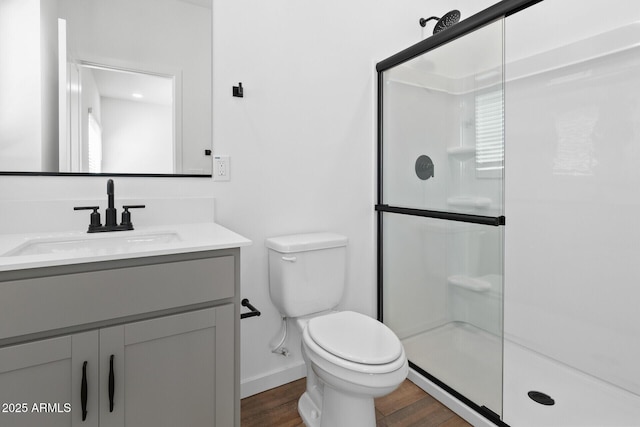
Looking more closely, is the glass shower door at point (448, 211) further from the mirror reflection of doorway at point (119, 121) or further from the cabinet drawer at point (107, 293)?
the mirror reflection of doorway at point (119, 121)

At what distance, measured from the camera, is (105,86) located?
1422 mm

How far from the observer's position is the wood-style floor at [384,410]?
5.16 feet

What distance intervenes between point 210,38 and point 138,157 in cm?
62

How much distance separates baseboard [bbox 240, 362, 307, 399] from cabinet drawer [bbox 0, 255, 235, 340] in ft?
2.71

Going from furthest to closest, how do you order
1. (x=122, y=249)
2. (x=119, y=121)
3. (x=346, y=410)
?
(x=119, y=121)
(x=346, y=410)
(x=122, y=249)

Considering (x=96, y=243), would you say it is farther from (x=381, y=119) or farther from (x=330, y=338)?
(x=381, y=119)

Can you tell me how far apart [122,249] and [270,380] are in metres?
1.14

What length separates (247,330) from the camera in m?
1.75

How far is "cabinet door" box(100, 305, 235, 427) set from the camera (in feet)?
3.31

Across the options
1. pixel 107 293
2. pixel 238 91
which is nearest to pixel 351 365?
pixel 107 293

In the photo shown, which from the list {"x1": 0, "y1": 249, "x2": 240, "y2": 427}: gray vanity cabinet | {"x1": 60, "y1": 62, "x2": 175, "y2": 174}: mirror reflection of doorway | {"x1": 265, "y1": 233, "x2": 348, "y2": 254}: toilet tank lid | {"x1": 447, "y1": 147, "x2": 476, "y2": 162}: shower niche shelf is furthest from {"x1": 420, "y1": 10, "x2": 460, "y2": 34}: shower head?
{"x1": 0, "y1": 249, "x2": 240, "y2": 427}: gray vanity cabinet

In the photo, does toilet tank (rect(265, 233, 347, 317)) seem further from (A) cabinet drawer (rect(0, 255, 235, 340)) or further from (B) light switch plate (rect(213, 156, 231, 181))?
(A) cabinet drawer (rect(0, 255, 235, 340))

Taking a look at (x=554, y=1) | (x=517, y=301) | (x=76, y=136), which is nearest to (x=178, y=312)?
(x=76, y=136)

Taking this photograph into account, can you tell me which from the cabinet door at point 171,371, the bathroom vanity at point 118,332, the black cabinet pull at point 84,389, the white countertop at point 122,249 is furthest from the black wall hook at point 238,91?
the black cabinet pull at point 84,389
